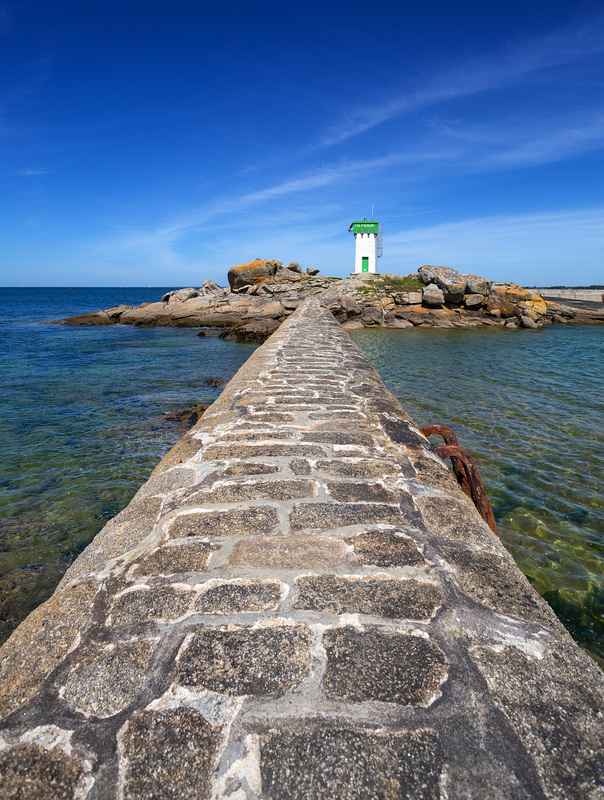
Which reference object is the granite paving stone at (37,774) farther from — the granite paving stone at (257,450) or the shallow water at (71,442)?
the shallow water at (71,442)

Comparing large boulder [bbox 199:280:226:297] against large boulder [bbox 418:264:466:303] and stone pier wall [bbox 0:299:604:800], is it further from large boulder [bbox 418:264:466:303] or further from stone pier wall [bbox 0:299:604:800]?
stone pier wall [bbox 0:299:604:800]

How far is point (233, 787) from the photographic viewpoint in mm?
1079

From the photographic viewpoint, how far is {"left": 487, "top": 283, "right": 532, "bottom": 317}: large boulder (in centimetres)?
2739

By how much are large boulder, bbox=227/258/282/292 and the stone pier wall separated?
31246 mm

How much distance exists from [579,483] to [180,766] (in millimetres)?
5655

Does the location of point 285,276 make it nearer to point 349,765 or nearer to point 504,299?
point 504,299

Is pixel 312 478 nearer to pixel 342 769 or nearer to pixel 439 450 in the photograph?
pixel 439 450

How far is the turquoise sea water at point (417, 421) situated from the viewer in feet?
12.6

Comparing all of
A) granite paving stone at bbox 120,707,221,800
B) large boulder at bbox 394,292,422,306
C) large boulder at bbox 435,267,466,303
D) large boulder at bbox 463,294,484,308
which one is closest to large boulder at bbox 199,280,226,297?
large boulder at bbox 394,292,422,306

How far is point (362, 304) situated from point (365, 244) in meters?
18.4

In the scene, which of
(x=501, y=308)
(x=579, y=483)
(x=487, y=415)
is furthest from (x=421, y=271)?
(x=579, y=483)

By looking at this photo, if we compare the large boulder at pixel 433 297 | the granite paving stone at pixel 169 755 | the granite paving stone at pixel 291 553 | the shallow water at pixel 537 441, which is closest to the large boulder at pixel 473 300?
the large boulder at pixel 433 297

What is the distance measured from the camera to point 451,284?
1106 inches

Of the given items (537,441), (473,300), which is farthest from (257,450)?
(473,300)
